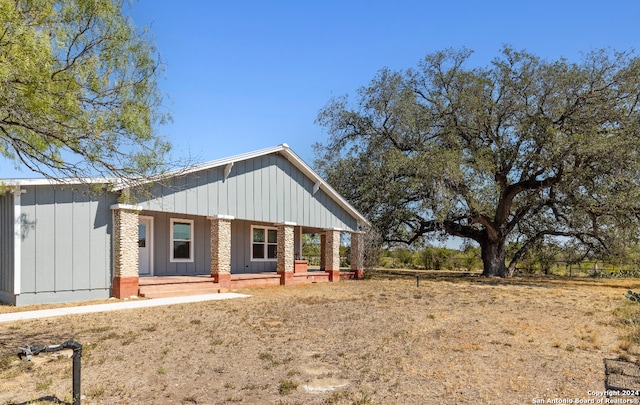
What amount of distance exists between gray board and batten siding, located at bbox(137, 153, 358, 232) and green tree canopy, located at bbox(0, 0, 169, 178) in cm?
561

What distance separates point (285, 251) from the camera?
1656cm

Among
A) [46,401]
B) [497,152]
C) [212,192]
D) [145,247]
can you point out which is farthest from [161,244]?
[497,152]

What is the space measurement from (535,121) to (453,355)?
16148 mm

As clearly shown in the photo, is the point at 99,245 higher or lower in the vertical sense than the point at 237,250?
higher

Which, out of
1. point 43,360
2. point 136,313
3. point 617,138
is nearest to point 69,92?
point 43,360

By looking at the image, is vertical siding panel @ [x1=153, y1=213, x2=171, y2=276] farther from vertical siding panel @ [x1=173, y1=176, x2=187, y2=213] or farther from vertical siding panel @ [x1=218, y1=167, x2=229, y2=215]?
vertical siding panel @ [x1=218, y1=167, x2=229, y2=215]

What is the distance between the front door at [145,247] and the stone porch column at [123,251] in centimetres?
249

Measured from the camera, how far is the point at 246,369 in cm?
553

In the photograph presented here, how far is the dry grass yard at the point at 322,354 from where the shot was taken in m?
4.69

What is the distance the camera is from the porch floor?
1255 centimetres

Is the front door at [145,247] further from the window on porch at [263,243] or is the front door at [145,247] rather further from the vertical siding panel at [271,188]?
the window on porch at [263,243]

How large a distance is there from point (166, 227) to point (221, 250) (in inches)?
90.1

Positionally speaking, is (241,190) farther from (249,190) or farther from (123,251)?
(123,251)

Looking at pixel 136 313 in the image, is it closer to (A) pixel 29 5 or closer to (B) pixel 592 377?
(A) pixel 29 5
